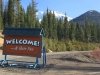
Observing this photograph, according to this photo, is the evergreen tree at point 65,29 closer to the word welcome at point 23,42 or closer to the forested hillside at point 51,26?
the forested hillside at point 51,26

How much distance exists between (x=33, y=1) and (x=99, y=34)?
63564 millimetres

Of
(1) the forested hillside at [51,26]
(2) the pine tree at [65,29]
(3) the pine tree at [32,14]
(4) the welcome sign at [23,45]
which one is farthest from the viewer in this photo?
(2) the pine tree at [65,29]

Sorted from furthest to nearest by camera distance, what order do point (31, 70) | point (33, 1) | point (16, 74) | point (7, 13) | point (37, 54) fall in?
point (33, 1), point (7, 13), point (37, 54), point (31, 70), point (16, 74)

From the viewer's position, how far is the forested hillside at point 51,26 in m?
71.2

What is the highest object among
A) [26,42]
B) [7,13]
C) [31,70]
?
[7,13]

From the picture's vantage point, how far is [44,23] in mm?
114812

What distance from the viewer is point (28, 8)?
A: 10725cm

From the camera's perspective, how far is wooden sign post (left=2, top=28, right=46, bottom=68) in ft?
70.8

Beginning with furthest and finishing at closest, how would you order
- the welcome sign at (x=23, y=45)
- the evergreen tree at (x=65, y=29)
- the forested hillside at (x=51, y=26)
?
the evergreen tree at (x=65, y=29) → the forested hillside at (x=51, y=26) → the welcome sign at (x=23, y=45)

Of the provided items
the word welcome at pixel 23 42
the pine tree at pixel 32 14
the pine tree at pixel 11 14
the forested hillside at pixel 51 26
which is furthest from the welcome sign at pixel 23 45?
the pine tree at pixel 32 14

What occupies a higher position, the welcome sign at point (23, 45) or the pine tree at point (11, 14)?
the pine tree at point (11, 14)

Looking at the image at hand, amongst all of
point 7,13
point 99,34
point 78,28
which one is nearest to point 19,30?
point 7,13

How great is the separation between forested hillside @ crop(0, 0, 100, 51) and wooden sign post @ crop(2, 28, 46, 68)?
3265cm

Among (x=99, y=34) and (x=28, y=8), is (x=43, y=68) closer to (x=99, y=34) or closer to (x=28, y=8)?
(x=28, y=8)
